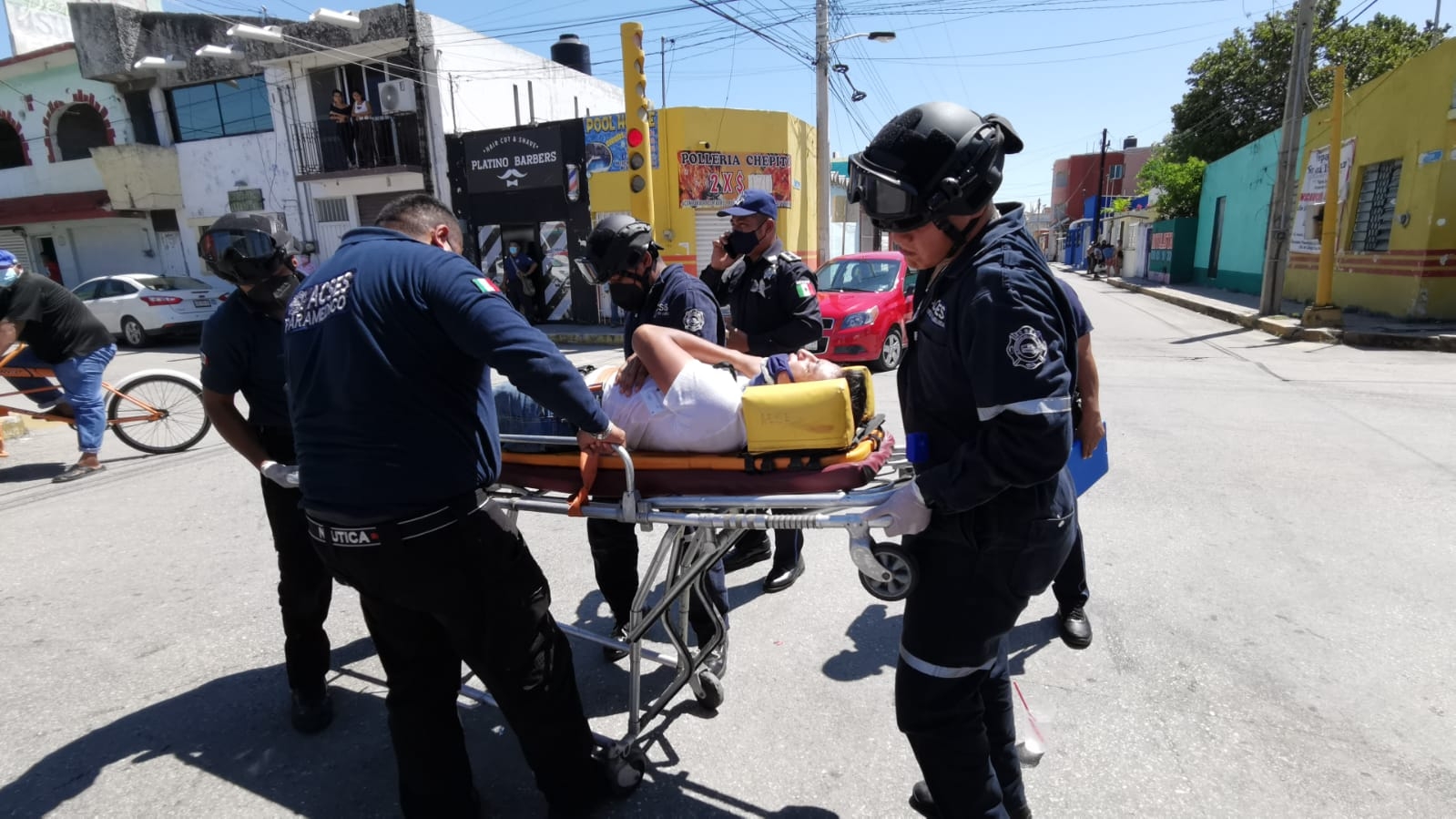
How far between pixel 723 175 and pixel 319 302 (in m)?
15.0

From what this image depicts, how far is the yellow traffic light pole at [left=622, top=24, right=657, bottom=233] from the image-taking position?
1183 cm

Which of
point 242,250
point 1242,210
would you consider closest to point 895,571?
point 242,250

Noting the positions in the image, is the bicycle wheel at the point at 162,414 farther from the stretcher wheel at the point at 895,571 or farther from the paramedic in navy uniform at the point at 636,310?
the stretcher wheel at the point at 895,571

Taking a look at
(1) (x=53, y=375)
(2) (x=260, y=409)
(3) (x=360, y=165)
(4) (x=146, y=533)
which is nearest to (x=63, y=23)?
(3) (x=360, y=165)

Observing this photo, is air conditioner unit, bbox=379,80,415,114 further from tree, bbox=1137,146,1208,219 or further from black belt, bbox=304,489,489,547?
tree, bbox=1137,146,1208,219

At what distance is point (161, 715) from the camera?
3.02 meters

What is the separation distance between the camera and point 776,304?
4.18 meters

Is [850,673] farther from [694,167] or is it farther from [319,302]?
[694,167]

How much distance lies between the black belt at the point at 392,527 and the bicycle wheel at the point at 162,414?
619 centimetres

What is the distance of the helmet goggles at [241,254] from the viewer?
8.86 feet

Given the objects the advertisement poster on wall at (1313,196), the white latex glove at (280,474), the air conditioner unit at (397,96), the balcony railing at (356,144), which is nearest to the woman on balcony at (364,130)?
the balcony railing at (356,144)

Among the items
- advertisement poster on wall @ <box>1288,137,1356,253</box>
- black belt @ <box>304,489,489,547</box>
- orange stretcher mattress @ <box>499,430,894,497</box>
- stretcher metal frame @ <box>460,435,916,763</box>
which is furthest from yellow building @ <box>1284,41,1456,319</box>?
black belt @ <box>304,489,489,547</box>

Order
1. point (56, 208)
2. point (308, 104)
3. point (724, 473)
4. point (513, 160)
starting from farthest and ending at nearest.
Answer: point (56, 208)
point (308, 104)
point (513, 160)
point (724, 473)

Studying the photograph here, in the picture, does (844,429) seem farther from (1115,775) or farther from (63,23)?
(63,23)
